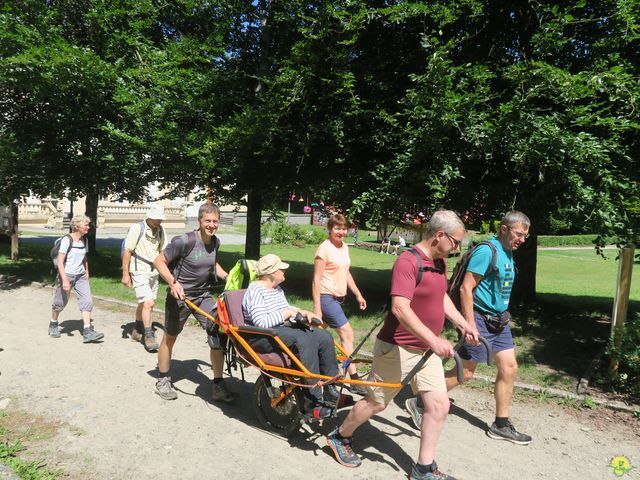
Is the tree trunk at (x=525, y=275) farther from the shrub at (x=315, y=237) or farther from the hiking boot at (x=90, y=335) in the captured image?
the shrub at (x=315, y=237)

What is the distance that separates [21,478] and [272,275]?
2245 millimetres

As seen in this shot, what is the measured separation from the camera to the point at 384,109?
8344 millimetres

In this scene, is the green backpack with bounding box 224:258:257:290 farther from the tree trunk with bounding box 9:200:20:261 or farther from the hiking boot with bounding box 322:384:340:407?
the tree trunk with bounding box 9:200:20:261

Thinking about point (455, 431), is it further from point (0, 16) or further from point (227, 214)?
point (227, 214)

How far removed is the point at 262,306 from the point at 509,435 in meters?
2.42

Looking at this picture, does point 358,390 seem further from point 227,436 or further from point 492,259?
point 492,259

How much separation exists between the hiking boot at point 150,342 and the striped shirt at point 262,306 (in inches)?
112

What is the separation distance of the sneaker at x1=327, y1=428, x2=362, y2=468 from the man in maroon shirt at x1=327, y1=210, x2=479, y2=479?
0.25 metres

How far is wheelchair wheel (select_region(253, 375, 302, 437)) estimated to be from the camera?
13.4 ft

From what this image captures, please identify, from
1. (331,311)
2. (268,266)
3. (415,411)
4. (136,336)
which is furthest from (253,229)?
(415,411)

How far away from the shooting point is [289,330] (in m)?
3.99

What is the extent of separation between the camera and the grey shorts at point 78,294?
22.8ft

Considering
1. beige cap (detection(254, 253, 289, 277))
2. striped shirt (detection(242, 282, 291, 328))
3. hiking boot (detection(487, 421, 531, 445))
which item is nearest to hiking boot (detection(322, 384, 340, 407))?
striped shirt (detection(242, 282, 291, 328))

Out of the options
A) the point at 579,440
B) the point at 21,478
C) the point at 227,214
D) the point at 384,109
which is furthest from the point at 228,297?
the point at 227,214
